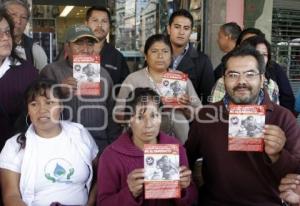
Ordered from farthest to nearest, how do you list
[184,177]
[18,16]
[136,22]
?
[136,22], [18,16], [184,177]

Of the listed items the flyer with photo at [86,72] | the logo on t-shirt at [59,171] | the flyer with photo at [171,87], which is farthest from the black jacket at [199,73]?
the logo on t-shirt at [59,171]

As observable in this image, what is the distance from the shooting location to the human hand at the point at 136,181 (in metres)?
2.36

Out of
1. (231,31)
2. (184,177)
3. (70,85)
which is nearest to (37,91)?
(70,85)

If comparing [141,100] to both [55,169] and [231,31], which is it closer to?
[55,169]

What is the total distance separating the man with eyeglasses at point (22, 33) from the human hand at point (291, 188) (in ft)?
8.05

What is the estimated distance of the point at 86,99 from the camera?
3.35 meters

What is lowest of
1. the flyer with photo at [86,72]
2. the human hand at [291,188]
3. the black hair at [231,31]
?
the human hand at [291,188]

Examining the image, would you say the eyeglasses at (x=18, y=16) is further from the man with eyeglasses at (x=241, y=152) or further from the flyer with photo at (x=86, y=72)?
the man with eyeglasses at (x=241, y=152)

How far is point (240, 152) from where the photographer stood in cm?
271

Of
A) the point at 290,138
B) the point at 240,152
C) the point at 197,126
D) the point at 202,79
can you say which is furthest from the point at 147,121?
the point at 202,79

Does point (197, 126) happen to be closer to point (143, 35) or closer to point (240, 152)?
point (240, 152)

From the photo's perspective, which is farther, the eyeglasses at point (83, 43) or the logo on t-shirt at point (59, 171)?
the eyeglasses at point (83, 43)

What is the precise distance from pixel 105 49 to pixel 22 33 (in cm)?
76

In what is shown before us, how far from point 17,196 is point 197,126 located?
1.22 metres
